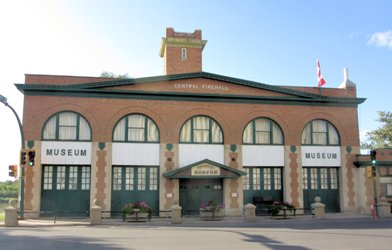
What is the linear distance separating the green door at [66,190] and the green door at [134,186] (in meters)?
1.92

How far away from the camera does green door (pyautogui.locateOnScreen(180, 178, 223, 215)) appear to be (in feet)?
97.9

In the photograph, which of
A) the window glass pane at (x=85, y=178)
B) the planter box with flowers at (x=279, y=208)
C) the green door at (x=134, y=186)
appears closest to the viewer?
the planter box with flowers at (x=279, y=208)

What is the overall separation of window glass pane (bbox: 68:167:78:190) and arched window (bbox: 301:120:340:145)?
17.2m

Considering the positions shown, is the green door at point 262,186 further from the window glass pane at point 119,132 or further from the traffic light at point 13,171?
the traffic light at point 13,171

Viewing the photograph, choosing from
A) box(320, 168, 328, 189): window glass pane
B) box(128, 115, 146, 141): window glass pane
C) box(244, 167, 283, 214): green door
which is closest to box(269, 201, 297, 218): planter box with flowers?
box(244, 167, 283, 214): green door

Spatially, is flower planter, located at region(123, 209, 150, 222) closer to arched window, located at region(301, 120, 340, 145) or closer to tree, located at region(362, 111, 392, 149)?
arched window, located at region(301, 120, 340, 145)

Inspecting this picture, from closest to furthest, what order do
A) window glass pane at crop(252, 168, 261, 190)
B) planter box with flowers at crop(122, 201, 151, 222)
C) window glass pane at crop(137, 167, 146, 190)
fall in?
planter box with flowers at crop(122, 201, 151, 222) < window glass pane at crop(137, 167, 146, 190) < window glass pane at crop(252, 168, 261, 190)

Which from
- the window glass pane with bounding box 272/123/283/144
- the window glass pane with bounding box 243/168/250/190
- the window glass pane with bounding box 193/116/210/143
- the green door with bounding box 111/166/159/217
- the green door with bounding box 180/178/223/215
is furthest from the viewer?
the window glass pane with bounding box 272/123/283/144

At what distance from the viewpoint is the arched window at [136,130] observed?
29.5 m

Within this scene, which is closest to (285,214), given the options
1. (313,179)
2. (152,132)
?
(313,179)

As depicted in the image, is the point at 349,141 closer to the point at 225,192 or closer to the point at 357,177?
the point at 357,177

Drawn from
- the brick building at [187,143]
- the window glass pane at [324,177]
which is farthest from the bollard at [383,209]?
the window glass pane at [324,177]

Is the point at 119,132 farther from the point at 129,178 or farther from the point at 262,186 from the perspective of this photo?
the point at 262,186

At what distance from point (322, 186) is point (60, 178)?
1959cm
